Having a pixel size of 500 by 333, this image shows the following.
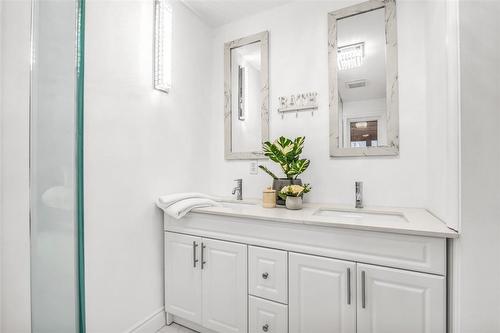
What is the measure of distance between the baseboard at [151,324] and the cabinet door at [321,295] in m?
0.99

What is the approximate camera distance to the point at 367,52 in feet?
5.69

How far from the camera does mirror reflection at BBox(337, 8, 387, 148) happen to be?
5.58 ft

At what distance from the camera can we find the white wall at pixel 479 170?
3.04ft

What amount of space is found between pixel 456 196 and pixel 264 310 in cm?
115

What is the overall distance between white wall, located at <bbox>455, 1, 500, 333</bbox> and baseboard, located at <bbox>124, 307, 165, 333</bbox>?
1.76 m

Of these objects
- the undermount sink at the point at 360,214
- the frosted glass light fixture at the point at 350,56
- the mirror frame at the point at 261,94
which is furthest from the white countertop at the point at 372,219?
the frosted glass light fixture at the point at 350,56

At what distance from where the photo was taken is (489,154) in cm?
94

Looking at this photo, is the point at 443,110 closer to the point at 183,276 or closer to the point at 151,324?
the point at 183,276

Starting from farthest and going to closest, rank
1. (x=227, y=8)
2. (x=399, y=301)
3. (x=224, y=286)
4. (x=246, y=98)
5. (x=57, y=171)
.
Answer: (x=246, y=98)
(x=227, y=8)
(x=224, y=286)
(x=399, y=301)
(x=57, y=171)

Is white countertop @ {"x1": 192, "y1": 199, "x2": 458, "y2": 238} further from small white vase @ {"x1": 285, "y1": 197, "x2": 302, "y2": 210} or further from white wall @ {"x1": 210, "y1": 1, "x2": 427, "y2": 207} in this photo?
white wall @ {"x1": 210, "y1": 1, "x2": 427, "y2": 207}

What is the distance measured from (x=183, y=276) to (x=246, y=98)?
160 centimetres

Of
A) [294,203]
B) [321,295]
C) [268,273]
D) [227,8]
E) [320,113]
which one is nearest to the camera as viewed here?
[321,295]

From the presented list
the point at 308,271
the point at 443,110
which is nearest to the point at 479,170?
the point at 443,110

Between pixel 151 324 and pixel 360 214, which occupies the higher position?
pixel 360 214
